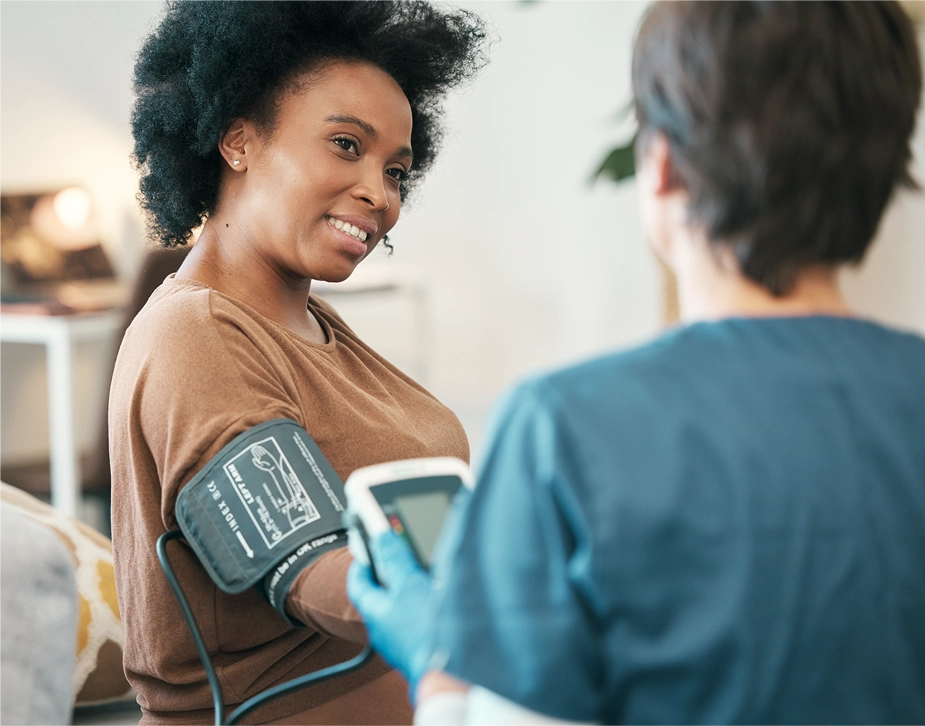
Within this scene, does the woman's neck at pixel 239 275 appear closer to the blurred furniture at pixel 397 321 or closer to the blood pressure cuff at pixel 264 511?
the blood pressure cuff at pixel 264 511

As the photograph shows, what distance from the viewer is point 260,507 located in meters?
0.88

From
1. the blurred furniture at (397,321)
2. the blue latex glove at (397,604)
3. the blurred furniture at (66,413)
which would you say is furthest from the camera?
the blurred furniture at (397,321)

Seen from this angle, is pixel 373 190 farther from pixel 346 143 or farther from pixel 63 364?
pixel 63 364

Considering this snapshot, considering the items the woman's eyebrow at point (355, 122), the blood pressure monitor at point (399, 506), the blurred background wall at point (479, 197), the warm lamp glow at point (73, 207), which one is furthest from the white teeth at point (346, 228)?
the warm lamp glow at point (73, 207)

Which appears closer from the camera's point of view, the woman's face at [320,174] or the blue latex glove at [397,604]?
the blue latex glove at [397,604]

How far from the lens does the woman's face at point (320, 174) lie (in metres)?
1.15

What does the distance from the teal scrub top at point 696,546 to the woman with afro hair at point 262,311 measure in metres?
0.33

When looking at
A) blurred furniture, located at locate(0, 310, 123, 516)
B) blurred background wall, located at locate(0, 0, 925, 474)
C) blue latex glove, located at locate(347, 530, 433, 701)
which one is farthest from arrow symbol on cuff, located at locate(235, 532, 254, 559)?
blurred background wall, located at locate(0, 0, 925, 474)

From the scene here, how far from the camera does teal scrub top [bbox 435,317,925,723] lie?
20.5 inches

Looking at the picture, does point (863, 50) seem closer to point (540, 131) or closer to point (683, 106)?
point (683, 106)

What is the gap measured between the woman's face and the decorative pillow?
23.7 inches

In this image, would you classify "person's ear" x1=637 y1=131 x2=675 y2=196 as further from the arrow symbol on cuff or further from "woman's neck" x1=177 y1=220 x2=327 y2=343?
"woman's neck" x1=177 y1=220 x2=327 y2=343

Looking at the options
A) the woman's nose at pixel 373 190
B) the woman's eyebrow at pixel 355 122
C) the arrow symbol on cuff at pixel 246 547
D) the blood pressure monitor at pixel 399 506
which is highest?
the woman's eyebrow at pixel 355 122

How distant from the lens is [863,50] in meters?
0.58
